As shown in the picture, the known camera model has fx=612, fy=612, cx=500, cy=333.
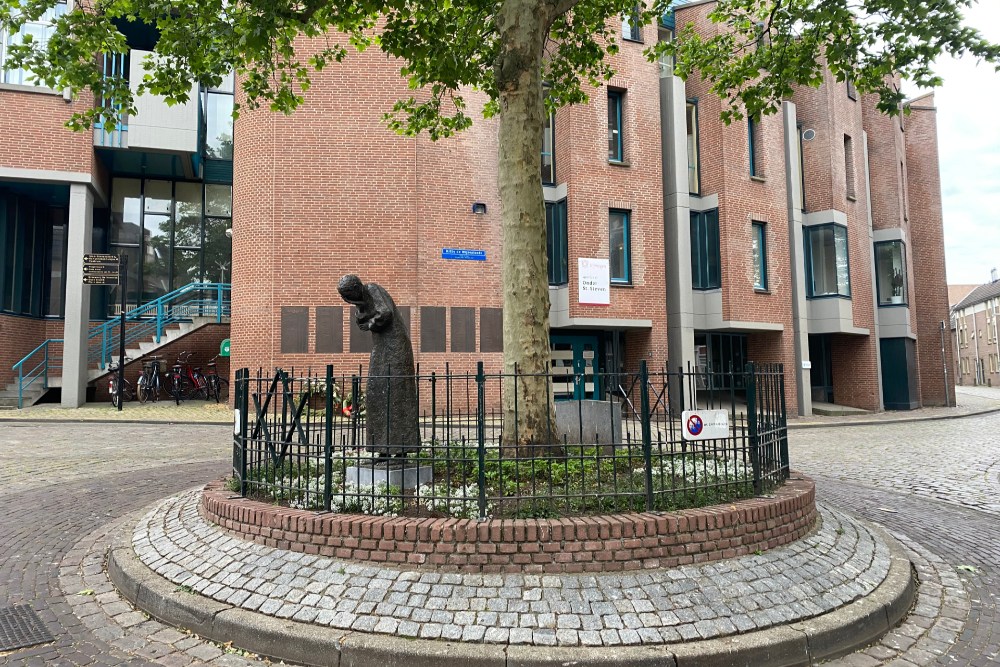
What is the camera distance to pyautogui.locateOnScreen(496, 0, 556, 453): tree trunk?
5508 millimetres

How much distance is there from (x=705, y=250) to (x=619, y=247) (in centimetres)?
326

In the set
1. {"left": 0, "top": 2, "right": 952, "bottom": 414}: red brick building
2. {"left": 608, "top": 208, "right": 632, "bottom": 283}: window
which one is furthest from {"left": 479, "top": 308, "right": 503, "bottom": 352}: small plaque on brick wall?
{"left": 608, "top": 208, "right": 632, "bottom": 283}: window

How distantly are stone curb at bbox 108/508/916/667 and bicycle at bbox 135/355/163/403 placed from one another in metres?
17.6

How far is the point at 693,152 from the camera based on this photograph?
20.1 metres

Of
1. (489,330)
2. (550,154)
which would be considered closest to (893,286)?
(550,154)

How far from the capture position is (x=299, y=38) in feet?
57.8

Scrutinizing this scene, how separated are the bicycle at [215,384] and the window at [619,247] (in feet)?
42.6

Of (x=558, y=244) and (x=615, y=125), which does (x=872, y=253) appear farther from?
(x=558, y=244)

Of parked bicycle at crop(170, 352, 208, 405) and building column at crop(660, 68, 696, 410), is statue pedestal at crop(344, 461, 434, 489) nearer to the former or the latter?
building column at crop(660, 68, 696, 410)

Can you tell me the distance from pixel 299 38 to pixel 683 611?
18.6 m

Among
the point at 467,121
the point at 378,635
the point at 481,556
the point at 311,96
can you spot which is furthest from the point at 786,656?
the point at 311,96

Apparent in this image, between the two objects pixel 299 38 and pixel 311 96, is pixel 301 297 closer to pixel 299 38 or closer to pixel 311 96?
pixel 311 96

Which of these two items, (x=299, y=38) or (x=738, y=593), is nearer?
(x=738, y=593)

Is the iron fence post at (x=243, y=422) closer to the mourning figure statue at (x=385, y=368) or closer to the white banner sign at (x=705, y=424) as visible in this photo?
the mourning figure statue at (x=385, y=368)
